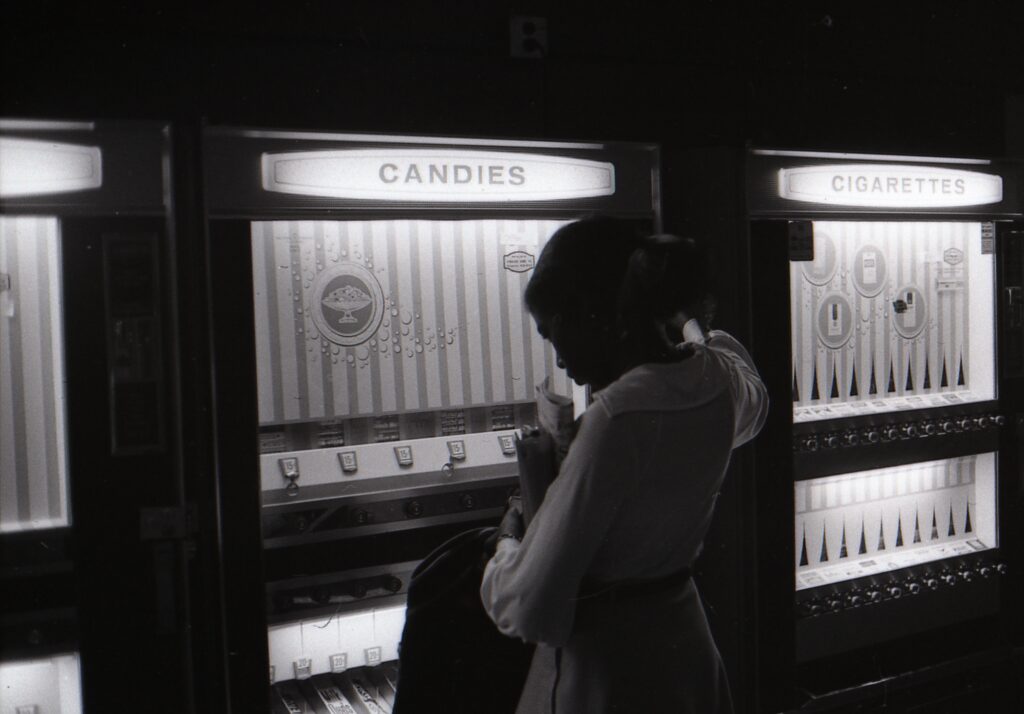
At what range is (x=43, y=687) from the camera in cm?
216

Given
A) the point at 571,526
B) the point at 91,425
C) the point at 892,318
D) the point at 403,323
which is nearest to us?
the point at 571,526

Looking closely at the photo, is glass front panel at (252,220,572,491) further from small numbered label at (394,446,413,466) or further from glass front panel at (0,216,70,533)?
glass front panel at (0,216,70,533)

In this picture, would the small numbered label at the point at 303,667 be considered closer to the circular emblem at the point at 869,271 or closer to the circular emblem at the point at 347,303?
the circular emblem at the point at 347,303

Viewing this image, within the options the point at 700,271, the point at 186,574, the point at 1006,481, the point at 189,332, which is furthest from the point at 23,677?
the point at 1006,481

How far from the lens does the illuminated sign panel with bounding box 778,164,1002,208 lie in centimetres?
266

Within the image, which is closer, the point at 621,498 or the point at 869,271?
the point at 621,498

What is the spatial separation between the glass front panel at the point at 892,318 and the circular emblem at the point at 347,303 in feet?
4.36

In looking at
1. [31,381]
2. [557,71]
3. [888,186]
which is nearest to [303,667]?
[31,381]

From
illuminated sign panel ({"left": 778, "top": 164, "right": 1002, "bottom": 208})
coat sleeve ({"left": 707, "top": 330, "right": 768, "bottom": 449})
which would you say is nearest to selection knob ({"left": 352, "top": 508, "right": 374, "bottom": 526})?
coat sleeve ({"left": 707, "top": 330, "right": 768, "bottom": 449})

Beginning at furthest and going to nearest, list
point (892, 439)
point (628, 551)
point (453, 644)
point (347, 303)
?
1. point (892, 439)
2. point (347, 303)
3. point (453, 644)
4. point (628, 551)

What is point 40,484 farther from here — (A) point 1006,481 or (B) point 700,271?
(A) point 1006,481

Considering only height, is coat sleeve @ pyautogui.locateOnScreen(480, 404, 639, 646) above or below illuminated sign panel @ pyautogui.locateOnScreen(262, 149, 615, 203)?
below

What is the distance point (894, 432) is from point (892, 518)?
392 millimetres

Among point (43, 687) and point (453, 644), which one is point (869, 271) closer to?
point (453, 644)
